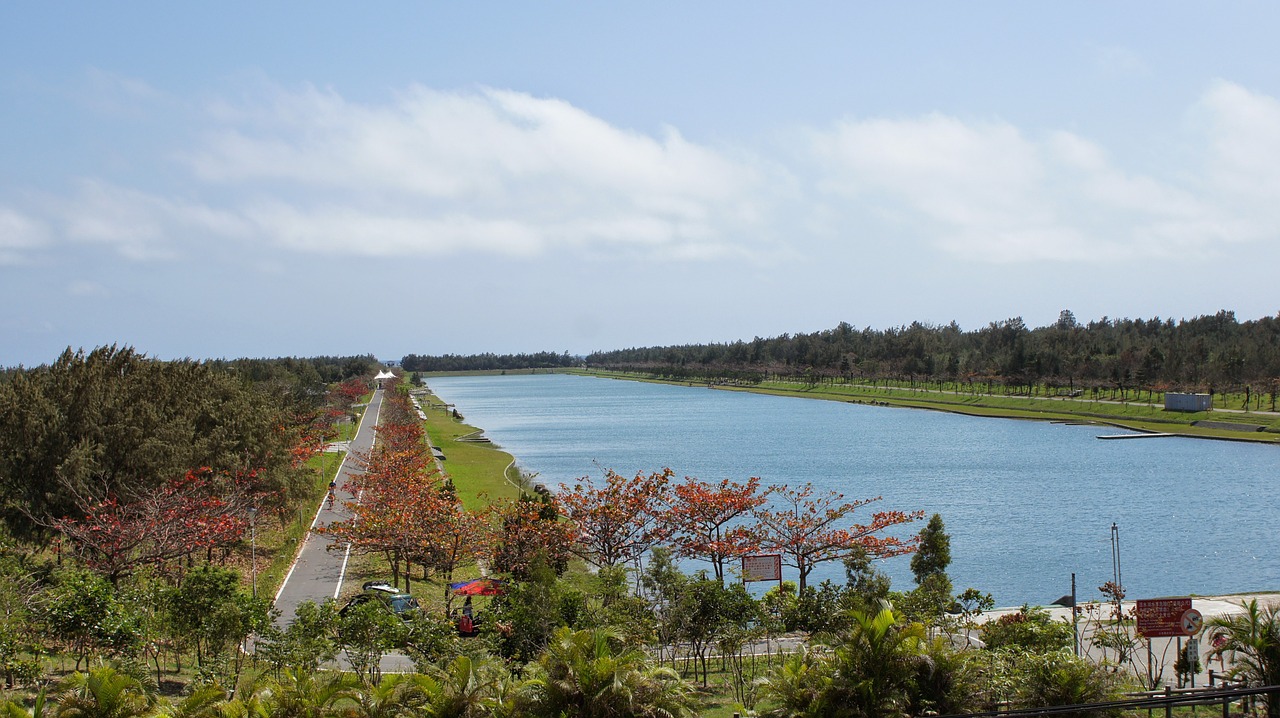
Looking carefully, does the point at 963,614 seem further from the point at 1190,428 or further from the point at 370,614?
the point at 1190,428

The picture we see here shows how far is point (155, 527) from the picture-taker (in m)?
18.3

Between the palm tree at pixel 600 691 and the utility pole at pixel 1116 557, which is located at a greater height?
the palm tree at pixel 600 691

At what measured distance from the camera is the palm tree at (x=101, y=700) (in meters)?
8.33

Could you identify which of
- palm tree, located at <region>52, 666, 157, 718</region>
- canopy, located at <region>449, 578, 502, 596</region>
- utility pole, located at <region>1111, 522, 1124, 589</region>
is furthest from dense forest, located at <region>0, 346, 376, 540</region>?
utility pole, located at <region>1111, 522, 1124, 589</region>

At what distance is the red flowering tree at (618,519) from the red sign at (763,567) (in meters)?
2.92

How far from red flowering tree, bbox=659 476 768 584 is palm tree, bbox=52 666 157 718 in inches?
570

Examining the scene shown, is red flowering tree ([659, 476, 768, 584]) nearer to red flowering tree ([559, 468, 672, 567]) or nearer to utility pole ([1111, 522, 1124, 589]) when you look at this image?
red flowering tree ([559, 468, 672, 567])

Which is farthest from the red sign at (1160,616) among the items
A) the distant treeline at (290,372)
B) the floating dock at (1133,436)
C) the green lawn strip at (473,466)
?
the floating dock at (1133,436)

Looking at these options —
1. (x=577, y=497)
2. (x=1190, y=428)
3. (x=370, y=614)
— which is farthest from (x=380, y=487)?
(x=1190, y=428)

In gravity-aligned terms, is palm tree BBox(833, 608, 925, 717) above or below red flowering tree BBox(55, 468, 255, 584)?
above

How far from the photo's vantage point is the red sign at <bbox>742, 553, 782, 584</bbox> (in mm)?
19750

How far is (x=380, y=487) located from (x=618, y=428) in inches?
1842

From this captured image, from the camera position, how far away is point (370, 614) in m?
12.8

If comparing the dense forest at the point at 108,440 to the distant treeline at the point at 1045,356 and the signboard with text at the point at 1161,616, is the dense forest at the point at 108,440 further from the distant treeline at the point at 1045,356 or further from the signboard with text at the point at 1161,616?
the distant treeline at the point at 1045,356
